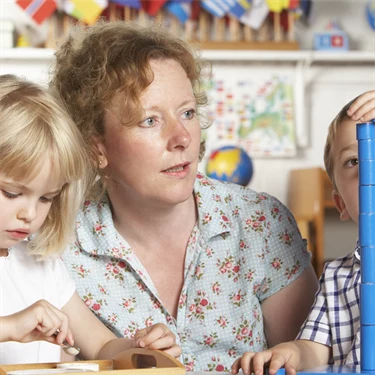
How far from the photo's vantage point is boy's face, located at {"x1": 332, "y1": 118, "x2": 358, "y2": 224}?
4.74 feet

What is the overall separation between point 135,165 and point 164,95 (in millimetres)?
153

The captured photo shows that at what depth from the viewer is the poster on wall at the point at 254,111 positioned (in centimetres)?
410

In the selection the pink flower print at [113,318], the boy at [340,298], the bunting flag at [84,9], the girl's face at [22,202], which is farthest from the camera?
the bunting flag at [84,9]

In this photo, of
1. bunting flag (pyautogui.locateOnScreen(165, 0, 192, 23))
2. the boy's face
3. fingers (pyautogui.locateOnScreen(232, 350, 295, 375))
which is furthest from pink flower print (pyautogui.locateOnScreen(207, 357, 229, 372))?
bunting flag (pyautogui.locateOnScreen(165, 0, 192, 23))

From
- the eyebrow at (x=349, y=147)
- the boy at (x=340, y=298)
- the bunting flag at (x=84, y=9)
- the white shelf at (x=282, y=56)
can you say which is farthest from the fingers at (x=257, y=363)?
the bunting flag at (x=84, y=9)

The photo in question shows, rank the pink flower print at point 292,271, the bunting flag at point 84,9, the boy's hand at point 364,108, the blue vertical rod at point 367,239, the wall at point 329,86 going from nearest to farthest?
the blue vertical rod at point 367,239, the boy's hand at point 364,108, the pink flower print at point 292,271, the bunting flag at point 84,9, the wall at point 329,86

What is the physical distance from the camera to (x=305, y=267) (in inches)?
70.3

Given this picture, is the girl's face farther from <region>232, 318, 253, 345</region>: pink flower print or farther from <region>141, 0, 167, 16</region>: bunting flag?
<region>141, 0, 167, 16</region>: bunting flag

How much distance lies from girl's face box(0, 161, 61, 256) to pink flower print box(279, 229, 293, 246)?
2.12ft

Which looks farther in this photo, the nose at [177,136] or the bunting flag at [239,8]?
the bunting flag at [239,8]

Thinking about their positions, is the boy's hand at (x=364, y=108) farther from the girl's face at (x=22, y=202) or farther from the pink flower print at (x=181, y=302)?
the pink flower print at (x=181, y=302)

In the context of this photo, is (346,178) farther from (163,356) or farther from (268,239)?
(163,356)

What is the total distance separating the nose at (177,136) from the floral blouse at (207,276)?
24cm

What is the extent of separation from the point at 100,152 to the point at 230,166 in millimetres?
1964
